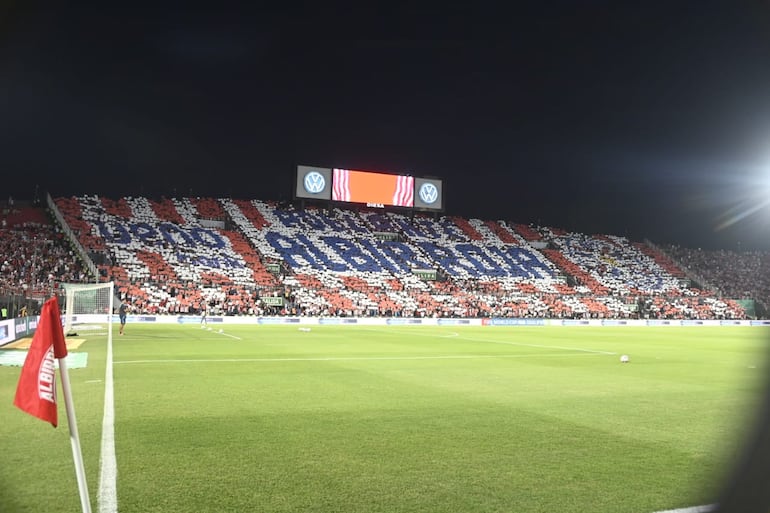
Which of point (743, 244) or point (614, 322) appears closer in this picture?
point (614, 322)

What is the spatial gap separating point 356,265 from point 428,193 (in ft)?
51.2

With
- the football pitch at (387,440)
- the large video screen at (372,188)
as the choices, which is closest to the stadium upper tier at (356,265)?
the large video screen at (372,188)

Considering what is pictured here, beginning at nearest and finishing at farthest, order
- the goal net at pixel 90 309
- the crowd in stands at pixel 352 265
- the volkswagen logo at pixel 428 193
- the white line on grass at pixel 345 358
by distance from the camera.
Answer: the white line on grass at pixel 345 358 → the goal net at pixel 90 309 → the crowd in stands at pixel 352 265 → the volkswagen logo at pixel 428 193

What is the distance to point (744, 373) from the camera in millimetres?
15844

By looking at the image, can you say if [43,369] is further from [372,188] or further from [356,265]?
[372,188]

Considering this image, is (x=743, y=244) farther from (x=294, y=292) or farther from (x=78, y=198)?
(x=78, y=198)

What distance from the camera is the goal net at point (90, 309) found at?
87.4 ft

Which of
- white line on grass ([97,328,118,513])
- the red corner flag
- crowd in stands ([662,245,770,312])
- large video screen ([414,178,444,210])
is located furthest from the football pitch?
crowd in stands ([662,245,770,312])

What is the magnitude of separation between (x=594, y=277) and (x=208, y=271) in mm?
43991

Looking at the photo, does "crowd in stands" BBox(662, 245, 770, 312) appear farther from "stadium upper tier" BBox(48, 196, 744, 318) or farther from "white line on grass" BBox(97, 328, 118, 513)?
"white line on grass" BBox(97, 328, 118, 513)

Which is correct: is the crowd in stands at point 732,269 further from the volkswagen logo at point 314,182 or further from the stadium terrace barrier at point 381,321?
the volkswagen logo at point 314,182

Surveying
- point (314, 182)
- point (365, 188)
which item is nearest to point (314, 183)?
point (314, 182)

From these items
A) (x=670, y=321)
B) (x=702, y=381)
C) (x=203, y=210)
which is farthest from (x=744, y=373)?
(x=203, y=210)

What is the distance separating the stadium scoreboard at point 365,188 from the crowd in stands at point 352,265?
441 cm
